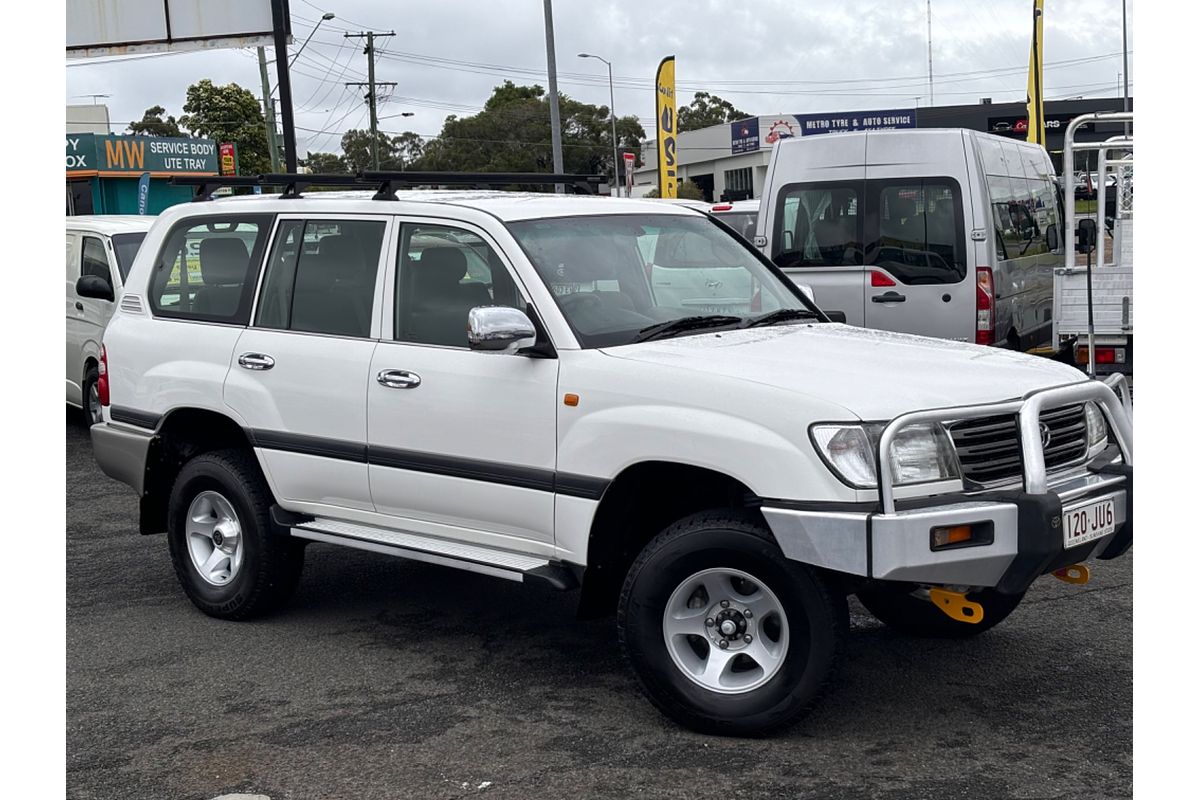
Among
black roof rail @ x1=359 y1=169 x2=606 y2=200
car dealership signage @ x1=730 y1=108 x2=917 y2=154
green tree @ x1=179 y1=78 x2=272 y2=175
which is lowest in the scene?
black roof rail @ x1=359 y1=169 x2=606 y2=200

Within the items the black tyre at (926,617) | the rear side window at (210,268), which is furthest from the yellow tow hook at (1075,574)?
the rear side window at (210,268)

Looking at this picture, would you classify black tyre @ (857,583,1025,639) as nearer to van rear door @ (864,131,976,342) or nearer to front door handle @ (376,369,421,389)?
front door handle @ (376,369,421,389)

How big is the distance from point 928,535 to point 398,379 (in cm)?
231

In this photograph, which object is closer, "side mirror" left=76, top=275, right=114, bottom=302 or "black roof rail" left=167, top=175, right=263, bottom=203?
"black roof rail" left=167, top=175, right=263, bottom=203

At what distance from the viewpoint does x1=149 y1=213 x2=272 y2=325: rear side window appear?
6570 millimetres

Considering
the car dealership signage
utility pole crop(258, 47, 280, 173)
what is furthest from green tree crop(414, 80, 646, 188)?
utility pole crop(258, 47, 280, 173)

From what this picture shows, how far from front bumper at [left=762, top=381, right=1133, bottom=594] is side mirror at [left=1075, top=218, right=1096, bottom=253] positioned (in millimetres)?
5539

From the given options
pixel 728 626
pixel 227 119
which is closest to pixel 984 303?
pixel 728 626

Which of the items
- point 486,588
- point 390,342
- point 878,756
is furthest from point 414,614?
point 878,756

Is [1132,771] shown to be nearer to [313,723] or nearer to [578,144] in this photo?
[313,723]

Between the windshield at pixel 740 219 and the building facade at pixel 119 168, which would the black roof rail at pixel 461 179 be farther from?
the building facade at pixel 119 168

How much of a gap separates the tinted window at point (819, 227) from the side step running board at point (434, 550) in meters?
5.88

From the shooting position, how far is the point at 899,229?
1084 cm

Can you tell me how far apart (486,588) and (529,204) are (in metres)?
2.12
